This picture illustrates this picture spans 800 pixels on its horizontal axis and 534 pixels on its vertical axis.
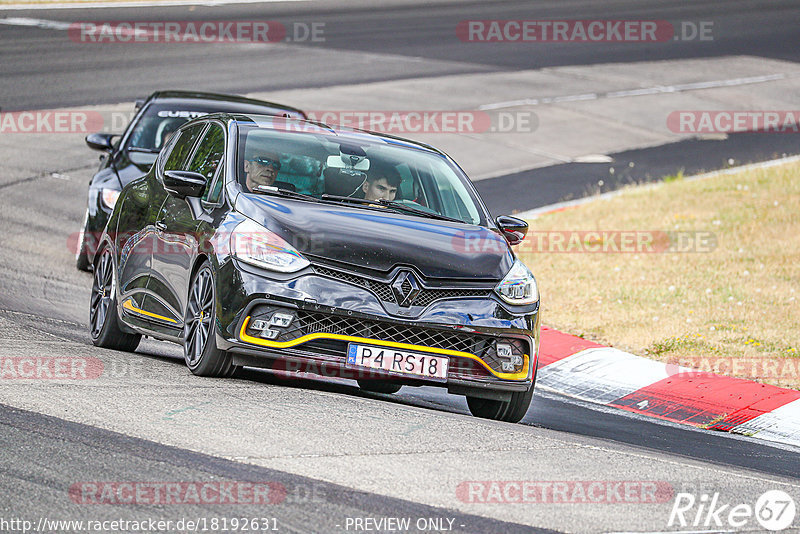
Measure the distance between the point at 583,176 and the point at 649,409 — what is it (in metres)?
11.3

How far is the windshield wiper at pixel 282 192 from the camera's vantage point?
321 inches

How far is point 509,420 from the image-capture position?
8.20 meters

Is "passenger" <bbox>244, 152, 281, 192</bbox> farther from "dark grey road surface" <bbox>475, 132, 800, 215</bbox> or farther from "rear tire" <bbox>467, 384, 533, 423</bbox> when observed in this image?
"dark grey road surface" <bbox>475, 132, 800, 215</bbox>

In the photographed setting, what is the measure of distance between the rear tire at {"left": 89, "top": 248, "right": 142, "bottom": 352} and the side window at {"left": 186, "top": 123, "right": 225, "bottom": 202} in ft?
3.77

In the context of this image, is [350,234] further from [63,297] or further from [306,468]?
[63,297]

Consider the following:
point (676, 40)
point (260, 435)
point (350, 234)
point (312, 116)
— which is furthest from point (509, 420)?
point (676, 40)

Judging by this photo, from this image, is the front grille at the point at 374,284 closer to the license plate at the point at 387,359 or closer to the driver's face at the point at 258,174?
the license plate at the point at 387,359

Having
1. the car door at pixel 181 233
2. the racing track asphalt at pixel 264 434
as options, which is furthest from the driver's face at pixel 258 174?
the racing track asphalt at pixel 264 434

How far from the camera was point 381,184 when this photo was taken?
28.1ft

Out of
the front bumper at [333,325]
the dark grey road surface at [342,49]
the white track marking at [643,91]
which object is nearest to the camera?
the front bumper at [333,325]

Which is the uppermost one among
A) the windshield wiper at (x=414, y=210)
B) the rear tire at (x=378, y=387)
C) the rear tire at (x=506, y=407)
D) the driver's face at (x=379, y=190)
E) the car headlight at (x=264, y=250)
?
the driver's face at (x=379, y=190)

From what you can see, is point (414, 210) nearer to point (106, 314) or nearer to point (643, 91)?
point (106, 314)

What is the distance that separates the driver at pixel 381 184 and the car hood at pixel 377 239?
1.04 ft

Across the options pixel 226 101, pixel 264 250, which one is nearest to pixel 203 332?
pixel 264 250
